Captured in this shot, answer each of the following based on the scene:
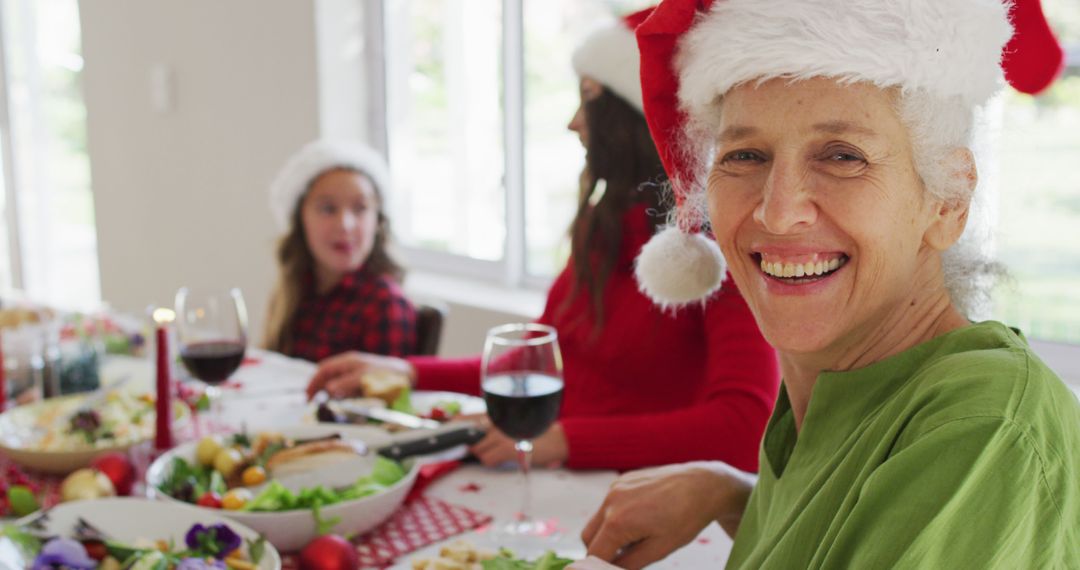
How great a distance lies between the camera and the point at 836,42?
704 millimetres

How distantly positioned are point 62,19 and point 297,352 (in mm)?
3230

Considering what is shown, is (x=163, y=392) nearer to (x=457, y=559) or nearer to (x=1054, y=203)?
(x=457, y=559)

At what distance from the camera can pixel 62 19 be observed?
472 centimetres

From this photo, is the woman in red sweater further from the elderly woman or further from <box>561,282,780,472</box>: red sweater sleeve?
the elderly woman

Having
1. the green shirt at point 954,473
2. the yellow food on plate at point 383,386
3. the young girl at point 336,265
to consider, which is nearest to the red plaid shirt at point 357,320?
the young girl at point 336,265

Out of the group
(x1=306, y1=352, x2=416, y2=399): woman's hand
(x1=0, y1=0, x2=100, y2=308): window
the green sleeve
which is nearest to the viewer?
the green sleeve

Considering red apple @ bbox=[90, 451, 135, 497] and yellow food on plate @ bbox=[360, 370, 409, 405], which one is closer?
red apple @ bbox=[90, 451, 135, 497]

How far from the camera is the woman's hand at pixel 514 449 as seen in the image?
1.29 meters

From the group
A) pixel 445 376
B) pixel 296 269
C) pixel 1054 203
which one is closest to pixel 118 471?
pixel 445 376

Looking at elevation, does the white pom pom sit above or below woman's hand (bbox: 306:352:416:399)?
above

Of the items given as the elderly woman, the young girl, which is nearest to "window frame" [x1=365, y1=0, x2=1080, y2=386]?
the young girl

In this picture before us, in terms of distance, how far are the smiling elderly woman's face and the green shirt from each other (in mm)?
61

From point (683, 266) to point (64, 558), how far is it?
0.67 meters

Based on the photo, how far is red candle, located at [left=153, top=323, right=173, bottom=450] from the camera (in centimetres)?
131
